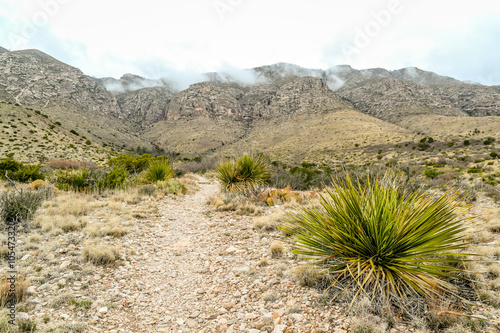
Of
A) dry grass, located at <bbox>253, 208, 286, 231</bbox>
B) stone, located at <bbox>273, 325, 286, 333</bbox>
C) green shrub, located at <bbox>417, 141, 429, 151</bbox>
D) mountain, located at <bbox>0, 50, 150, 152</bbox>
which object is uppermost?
mountain, located at <bbox>0, 50, 150, 152</bbox>

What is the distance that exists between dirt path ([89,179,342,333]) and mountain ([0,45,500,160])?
35024 mm

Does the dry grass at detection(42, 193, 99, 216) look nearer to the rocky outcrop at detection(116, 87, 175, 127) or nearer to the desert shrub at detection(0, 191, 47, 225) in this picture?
the desert shrub at detection(0, 191, 47, 225)

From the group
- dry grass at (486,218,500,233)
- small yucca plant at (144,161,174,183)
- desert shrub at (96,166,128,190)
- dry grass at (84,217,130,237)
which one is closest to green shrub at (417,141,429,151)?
dry grass at (486,218,500,233)

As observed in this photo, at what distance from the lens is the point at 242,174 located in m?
10.6

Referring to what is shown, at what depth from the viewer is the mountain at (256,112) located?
Result: 49.9m

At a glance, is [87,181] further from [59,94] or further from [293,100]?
[293,100]

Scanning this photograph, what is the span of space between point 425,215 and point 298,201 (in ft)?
17.2

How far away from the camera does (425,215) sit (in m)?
2.90

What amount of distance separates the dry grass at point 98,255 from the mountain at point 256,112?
120 ft

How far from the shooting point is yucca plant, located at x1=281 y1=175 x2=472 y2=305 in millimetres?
2609

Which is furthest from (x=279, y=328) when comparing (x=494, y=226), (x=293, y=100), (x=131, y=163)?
(x=293, y=100)

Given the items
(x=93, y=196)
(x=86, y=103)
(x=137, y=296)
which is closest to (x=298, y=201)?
(x=137, y=296)

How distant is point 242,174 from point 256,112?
83.1 meters

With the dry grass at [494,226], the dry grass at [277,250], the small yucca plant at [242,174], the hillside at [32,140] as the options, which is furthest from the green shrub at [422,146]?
the hillside at [32,140]
